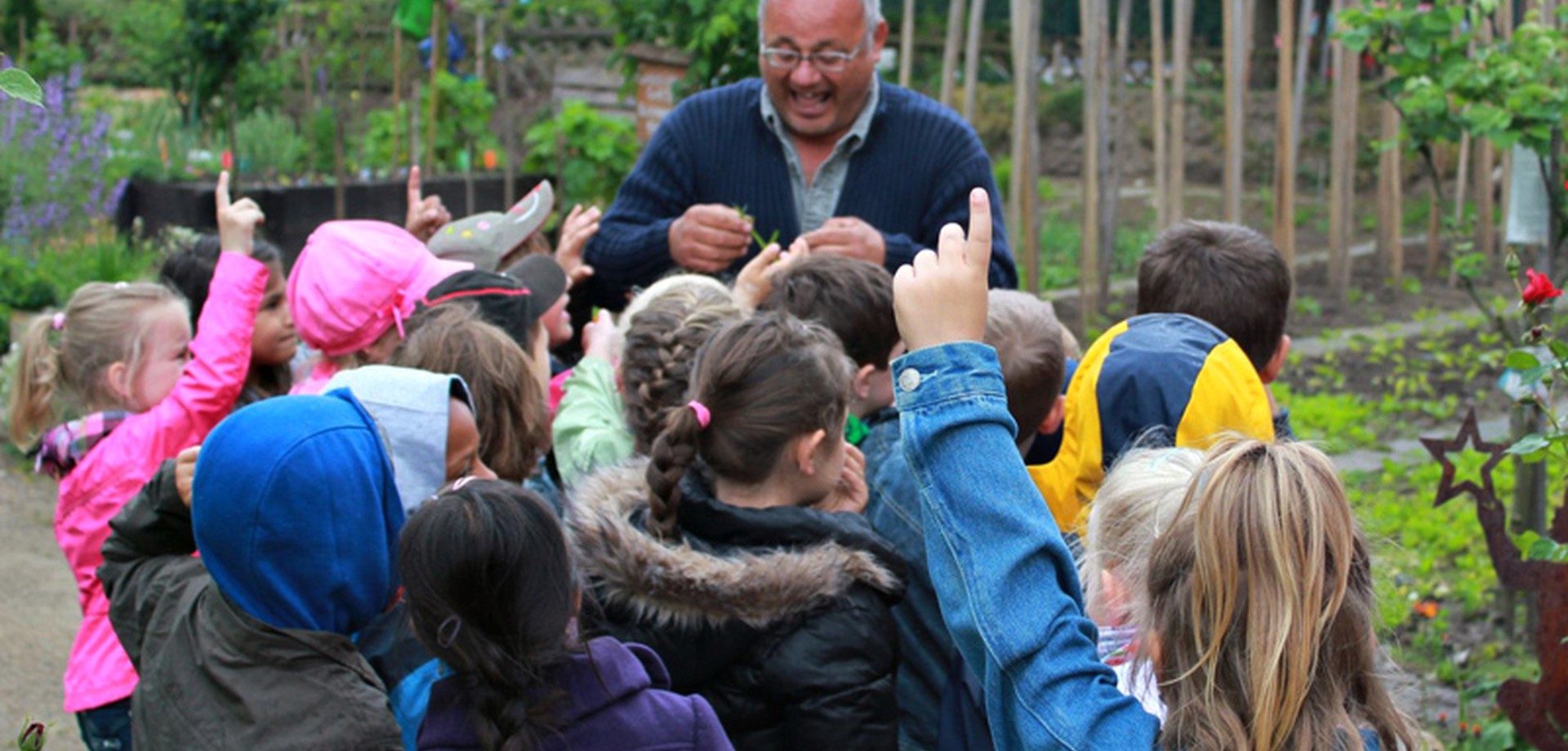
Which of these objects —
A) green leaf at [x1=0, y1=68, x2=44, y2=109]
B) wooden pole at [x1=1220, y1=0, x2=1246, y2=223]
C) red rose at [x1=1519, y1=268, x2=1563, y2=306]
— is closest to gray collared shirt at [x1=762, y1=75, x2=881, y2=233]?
red rose at [x1=1519, y1=268, x2=1563, y2=306]

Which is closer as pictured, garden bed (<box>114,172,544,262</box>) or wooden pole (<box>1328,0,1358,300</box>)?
wooden pole (<box>1328,0,1358,300</box>)

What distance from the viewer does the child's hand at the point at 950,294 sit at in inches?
60.2

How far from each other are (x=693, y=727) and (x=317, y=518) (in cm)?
59

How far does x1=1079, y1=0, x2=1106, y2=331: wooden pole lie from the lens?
689 cm

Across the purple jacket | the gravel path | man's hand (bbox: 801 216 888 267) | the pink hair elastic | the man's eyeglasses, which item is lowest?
the gravel path

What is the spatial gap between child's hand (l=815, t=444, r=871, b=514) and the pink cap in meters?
1.00

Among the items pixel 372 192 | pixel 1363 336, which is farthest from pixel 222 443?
pixel 372 192

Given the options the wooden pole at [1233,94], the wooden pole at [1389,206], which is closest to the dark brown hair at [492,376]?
the wooden pole at [1233,94]

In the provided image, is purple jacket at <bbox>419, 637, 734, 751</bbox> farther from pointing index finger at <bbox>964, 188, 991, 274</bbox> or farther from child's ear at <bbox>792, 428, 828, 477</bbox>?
pointing index finger at <bbox>964, 188, 991, 274</bbox>

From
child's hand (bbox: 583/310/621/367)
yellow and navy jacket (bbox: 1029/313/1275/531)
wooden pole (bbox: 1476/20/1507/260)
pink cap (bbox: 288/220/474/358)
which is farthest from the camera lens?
wooden pole (bbox: 1476/20/1507/260)

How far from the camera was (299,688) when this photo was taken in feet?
6.73

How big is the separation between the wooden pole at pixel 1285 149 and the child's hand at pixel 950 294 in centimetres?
612

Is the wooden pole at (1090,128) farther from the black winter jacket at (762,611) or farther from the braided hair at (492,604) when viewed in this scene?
the braided hair at (492,604)

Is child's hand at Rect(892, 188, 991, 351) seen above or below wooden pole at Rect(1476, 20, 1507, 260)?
above
